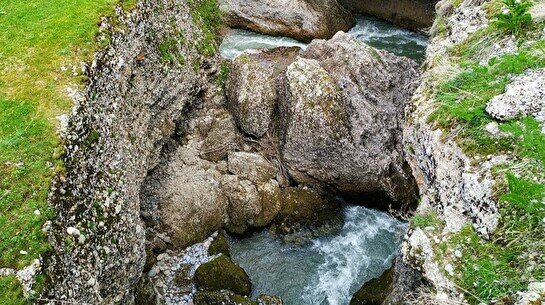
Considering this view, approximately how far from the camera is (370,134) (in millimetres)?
17203

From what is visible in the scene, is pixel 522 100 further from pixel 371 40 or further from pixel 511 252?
pixel 371 40

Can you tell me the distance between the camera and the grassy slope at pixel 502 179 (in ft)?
19.7

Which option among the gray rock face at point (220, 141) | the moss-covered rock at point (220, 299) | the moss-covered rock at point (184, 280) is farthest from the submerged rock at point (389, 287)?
the gray rock face at point (220, 141)

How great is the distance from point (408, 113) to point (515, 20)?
108 inches

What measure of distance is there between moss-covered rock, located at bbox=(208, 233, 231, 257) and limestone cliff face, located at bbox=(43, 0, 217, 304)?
136 inches

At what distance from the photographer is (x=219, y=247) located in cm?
1596

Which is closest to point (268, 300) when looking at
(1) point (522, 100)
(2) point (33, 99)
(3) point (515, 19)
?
(2) point (33, 99)

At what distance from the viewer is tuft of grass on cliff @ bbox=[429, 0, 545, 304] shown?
6020 millimetres

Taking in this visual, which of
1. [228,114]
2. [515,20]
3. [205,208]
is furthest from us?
[228,114]

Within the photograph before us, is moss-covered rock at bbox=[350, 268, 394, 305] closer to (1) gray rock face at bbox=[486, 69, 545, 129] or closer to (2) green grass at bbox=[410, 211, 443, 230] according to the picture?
(2) green grass at bbox=[410, 211, 443, 230]

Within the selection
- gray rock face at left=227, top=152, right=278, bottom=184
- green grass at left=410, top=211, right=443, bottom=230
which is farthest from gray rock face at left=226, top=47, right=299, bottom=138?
green grass at left=410, top=211, right=443, bottom=230

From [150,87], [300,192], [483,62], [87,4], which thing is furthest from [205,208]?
[483,62]

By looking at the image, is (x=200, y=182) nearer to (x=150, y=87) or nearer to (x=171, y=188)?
(x=171, y=188)

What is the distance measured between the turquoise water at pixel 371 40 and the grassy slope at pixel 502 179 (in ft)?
53.9
